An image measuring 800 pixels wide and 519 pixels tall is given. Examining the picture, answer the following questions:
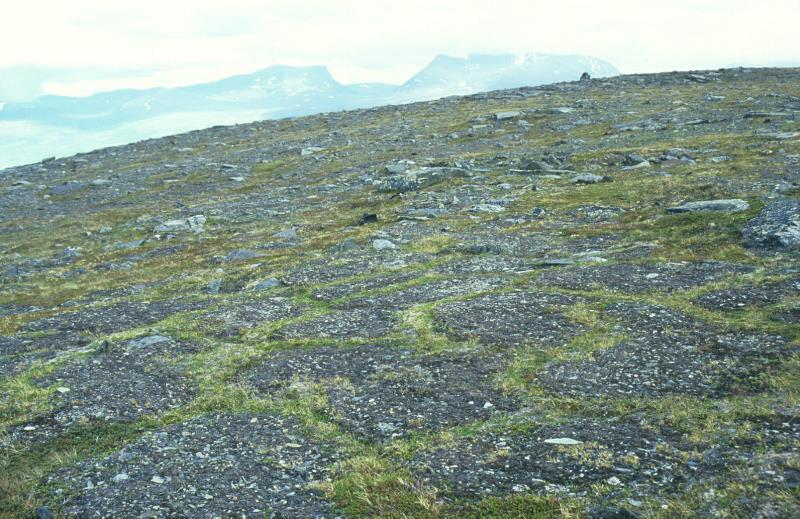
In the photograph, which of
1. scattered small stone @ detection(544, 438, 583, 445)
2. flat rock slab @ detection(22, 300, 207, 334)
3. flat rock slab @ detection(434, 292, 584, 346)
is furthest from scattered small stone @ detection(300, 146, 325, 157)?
scattered small stone @ detection(544, 438, 583, 445)

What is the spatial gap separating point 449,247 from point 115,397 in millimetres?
18824

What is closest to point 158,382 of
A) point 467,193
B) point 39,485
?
point 39,485

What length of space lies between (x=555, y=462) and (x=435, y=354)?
6695 millimetres

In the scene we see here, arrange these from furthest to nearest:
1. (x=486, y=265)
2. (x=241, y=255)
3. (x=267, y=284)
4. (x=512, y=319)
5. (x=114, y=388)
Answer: (x=241, y=255)
(x=267, y=284)
(x=486, y=265)
(x=512, y=319)
(x=114, y=388)

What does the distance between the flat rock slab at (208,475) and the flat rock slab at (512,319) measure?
7539 millimetres

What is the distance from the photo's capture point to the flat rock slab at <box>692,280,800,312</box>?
17.8m

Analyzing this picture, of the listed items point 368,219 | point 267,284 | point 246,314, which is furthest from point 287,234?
point 246,314

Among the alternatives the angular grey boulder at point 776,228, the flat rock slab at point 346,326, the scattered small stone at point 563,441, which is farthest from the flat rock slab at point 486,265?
the scattered small stone at point 563,441

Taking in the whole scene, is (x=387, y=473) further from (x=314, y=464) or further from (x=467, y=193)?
(x=467, y=193)

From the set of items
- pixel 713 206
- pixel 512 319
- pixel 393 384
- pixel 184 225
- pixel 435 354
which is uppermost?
pixel 713 206

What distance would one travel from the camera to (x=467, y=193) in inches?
1757

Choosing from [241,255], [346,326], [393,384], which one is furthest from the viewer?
[241,255]

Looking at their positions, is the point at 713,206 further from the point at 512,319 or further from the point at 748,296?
the point at 512,319

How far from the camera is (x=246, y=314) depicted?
75.5 ft
